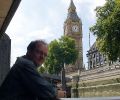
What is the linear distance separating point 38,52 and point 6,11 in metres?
3.62

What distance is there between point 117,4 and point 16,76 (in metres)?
41.5

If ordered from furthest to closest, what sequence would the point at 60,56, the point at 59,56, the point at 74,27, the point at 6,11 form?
the point at 74,27, the point at 60,56, the point at 59,56, the point at 6,11

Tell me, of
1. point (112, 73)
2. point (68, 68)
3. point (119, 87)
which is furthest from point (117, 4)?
point (68, 68)

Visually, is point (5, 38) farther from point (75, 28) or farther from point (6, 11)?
point (75, 28)

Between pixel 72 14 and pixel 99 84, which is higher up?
pixel 72 14

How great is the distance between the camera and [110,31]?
43.3 meters

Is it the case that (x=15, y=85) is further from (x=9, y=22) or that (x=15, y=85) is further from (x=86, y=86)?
(x=86, y=86)

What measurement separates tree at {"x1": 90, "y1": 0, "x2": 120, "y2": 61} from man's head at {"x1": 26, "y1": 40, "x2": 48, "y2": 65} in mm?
39697

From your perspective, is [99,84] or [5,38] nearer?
[5,38]

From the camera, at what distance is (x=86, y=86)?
61.9 m

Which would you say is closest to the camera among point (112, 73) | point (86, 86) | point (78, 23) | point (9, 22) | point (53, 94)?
point (53, 94)

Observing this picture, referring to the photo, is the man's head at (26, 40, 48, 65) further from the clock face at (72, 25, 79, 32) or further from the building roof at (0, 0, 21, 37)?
the clock face at (72, 25, 79, 32)

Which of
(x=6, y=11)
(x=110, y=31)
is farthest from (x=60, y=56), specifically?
(x=6, y=11)

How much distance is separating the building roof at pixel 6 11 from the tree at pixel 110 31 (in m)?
35.8
